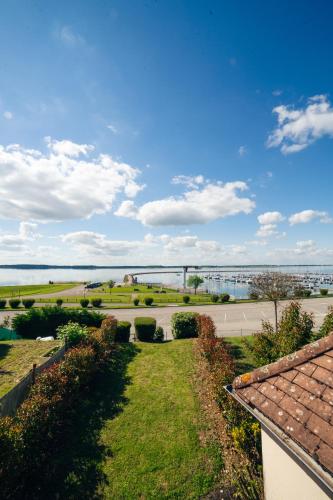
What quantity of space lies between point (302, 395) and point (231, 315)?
88.3ft

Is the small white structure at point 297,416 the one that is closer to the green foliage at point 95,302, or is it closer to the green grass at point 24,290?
the green foliage at point 95,302

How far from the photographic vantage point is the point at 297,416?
3352 mm

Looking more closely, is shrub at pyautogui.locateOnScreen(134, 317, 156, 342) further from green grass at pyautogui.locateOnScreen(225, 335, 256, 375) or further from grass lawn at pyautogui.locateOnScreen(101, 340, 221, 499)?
grass lawn at pyautogui.locateOnScreen(101, 340, 221, 499)

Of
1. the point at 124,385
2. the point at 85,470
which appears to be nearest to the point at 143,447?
the point at 85,470

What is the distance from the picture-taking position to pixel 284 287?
790 inches

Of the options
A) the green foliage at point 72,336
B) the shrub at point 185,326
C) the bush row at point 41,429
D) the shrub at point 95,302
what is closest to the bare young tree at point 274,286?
the shrub at point 185,326

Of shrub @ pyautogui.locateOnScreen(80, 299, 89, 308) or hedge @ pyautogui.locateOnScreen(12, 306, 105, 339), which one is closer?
hedge @ pyautogui.locateOnScreen(12, 306, 105, 339)

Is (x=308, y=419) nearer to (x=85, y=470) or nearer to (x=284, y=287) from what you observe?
(x=85, y=470)

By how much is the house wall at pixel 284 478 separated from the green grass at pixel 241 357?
8032 mm

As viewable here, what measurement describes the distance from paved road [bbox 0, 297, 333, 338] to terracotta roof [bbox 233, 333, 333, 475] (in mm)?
18113

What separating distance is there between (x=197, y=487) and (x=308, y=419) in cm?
508

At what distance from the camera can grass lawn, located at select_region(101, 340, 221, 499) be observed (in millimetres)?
6461

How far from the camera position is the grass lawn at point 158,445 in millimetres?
6461

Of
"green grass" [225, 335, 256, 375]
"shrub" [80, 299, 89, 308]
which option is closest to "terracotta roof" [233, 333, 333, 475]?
"green grass" [225, 335, 256, 375]
